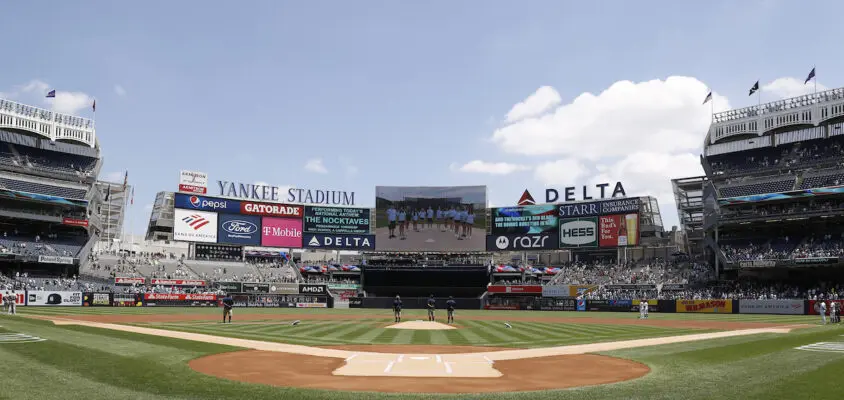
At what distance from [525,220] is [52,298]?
5676 cm

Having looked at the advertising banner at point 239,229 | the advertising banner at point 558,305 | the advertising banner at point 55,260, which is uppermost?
the advertising banner at point 239,229

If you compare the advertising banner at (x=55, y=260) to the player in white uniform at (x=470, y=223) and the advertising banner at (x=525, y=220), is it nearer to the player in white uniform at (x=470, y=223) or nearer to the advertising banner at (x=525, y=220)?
the player in white uniform at (x=470, y=223)

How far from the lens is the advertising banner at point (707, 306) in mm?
55312

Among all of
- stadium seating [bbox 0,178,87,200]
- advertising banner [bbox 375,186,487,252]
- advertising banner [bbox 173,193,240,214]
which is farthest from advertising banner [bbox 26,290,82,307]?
advertising banner [bbox 375,186,487,252]

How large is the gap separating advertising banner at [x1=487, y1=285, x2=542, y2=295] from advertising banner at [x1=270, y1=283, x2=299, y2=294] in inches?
964

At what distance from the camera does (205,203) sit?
272ft

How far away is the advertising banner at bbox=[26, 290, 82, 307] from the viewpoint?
5581 centimetres

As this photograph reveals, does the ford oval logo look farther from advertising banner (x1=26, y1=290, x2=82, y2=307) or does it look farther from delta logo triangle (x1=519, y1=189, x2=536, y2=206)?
delta logo triangle (x1=519, y1=189, x2=536, y2=206)

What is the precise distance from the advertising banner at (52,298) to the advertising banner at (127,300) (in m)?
3.12

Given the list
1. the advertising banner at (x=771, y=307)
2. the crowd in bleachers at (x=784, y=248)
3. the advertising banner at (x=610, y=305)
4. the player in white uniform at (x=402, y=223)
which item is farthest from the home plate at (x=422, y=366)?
the player in white uniform at (x=402, y=223)

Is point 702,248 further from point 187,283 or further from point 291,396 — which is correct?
point 291,396

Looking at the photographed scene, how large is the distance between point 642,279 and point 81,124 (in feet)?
241

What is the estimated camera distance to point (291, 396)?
38.3ft

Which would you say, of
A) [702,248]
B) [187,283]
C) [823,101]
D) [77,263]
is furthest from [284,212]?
[823,101]
